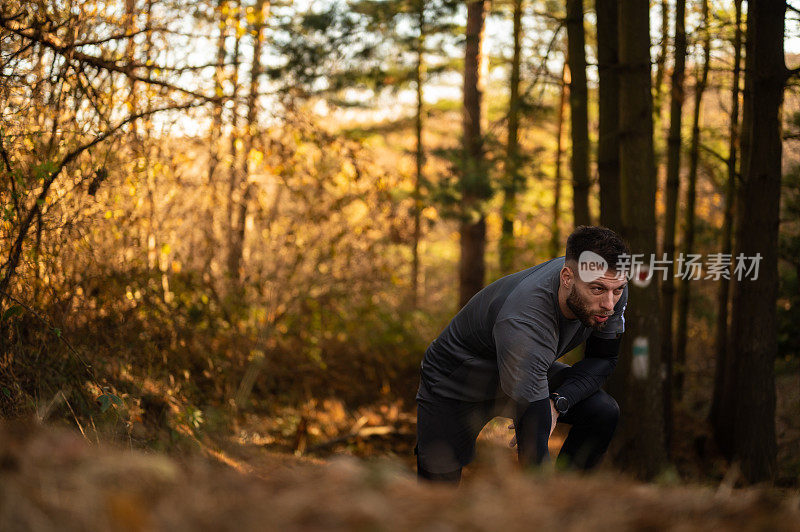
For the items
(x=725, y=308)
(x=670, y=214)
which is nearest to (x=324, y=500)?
(x=670, y=214)

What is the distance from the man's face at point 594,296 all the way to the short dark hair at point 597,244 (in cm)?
8

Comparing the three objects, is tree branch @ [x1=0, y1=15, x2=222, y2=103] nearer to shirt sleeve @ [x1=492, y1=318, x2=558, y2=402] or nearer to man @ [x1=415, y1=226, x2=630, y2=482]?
man @ [x1=415, y1=226, x2=630, y2=482]

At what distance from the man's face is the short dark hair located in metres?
0.08

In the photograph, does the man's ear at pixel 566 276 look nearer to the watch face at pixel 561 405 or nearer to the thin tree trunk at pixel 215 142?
the watch face at pixel 561 405

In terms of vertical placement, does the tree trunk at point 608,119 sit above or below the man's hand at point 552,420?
above

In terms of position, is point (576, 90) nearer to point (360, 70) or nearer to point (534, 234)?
point (360, 70)

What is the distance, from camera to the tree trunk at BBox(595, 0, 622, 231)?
840 cm

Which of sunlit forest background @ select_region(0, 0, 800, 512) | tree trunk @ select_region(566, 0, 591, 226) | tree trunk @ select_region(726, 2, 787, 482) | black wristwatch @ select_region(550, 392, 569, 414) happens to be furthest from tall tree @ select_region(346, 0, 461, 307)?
black wristwatch @ select_region(550, 392, 569, 414)

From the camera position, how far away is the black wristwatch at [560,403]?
407 centimetres

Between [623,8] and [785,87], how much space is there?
1833 millimetres

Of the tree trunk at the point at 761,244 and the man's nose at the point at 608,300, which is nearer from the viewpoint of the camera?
the man's nose at the point at 608,300

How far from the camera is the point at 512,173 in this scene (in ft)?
48.4

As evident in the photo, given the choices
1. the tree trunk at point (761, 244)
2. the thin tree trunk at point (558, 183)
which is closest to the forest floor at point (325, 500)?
the tree trunk at point (761, 244)

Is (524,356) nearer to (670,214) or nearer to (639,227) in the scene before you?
(639,227)
